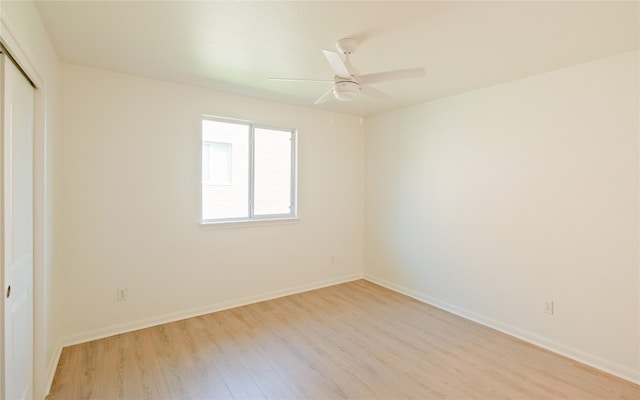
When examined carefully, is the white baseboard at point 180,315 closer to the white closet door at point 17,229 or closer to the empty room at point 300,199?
the empty room at point 300,199

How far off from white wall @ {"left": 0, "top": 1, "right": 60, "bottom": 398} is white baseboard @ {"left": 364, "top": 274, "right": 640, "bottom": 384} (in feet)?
12.0

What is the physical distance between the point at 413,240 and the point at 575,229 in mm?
1743

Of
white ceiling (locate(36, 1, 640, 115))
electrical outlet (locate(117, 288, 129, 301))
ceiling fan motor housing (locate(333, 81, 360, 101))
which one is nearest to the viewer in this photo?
white ceiling (locate(36, 1, 640, 115))

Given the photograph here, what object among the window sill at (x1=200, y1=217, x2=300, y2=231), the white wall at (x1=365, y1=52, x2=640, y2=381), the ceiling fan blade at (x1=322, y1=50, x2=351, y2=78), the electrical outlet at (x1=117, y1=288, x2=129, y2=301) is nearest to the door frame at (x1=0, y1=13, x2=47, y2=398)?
the electrical outlet at (x1=117, y1=288, x2=129, y2=301)

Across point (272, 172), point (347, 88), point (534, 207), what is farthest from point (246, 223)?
point (534, 207)

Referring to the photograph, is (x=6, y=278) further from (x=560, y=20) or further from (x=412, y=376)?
(x=560, y=20)

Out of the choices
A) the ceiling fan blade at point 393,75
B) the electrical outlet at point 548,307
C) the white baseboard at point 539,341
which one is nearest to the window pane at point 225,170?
the ceiling fan blade at point 393,75

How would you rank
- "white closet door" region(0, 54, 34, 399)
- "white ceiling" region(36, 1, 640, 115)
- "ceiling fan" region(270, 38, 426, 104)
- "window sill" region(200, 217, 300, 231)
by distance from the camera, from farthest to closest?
"window sill" region(200, 217, 300, 231) → "ceiling fan" region(270, 38, 426, 104) → "white ceiling" region(36, 1, 640, 115) → "white closet door" region(0, 54, 34, 399)

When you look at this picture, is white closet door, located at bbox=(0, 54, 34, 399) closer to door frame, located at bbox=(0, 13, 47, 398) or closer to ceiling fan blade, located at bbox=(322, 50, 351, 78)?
door frame, located at bbox=(0, 13, 47, 398)

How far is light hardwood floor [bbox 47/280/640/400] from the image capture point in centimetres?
223

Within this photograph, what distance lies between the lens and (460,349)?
111 inches

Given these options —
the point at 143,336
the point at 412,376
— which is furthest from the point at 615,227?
the point at 143,336

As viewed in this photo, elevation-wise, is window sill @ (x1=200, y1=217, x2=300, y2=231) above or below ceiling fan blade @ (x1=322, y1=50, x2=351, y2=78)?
below

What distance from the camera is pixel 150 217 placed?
321 cm
